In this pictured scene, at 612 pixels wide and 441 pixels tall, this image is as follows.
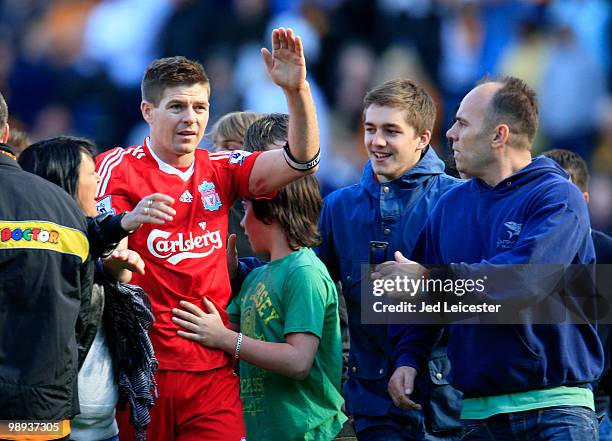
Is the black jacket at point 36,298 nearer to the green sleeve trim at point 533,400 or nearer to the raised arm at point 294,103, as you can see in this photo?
the raised arm at point 294,103

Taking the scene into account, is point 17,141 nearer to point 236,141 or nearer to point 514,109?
point 236,141

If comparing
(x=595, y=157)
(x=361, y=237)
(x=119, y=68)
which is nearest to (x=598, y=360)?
(x=361, y=237)

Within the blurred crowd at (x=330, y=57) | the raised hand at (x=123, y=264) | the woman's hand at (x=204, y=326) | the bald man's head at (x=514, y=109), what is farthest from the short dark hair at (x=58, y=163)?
the blurred crowd at (x=330, y=57)

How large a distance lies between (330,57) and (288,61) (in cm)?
539

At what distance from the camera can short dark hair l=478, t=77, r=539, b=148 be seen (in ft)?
15.1

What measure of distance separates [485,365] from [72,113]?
21.1 feet

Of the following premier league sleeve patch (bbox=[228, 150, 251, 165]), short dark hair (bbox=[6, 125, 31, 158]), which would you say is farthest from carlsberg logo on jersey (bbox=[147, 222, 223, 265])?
short dark hair (bbox=[6, 125, 31, 158])

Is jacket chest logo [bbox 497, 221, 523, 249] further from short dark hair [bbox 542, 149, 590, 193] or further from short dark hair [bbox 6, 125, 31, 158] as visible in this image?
short dark hair [bbox 6, 125, 31, 158]

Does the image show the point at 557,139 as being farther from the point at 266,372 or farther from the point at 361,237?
the point at 266,372

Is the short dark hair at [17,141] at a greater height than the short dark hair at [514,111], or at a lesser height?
greater

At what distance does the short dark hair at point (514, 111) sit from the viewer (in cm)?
459

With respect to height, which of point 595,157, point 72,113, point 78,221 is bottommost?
point 78,221

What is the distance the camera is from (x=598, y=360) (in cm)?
431

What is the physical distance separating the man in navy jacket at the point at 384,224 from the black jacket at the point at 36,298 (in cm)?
159
